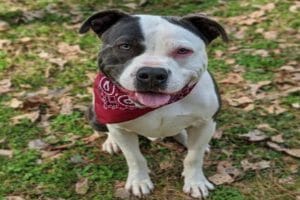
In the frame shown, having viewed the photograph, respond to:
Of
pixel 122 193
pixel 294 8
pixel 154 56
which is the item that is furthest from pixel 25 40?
pixel 154 56

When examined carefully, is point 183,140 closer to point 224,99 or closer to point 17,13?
point 224,99

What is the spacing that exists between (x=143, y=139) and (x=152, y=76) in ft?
4.79

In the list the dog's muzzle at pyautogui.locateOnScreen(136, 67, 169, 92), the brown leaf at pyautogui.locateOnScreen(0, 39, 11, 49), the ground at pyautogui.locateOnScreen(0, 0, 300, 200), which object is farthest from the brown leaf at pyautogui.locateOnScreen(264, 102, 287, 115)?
the brown leaf at pyautogui.locateOnScreen(0, 39, 11, 49)

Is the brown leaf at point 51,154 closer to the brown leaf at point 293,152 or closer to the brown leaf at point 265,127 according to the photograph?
the brown leaf at point 265,127

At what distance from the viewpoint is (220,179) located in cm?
372

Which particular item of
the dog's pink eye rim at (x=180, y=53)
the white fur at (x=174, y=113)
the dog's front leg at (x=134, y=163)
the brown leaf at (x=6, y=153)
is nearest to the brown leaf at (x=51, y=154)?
the brown leaf at (x=6, y=153)

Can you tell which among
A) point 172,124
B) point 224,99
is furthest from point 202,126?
point 224,99

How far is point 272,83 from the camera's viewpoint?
478cm

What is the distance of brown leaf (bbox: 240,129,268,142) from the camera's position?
A: 406 cm

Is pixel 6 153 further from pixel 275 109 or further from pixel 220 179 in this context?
pixel 275 109

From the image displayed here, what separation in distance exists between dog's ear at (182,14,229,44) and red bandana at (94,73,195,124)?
11.6 inches

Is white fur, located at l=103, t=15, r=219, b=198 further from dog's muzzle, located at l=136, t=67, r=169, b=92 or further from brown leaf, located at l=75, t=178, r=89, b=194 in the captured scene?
brown leaf, located at l=75, t=178, r=89, b=194

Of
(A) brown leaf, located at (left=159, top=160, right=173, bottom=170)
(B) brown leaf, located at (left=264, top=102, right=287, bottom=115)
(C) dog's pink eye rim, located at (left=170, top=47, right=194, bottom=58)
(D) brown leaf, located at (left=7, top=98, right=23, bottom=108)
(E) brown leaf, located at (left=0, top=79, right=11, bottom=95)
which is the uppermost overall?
(C) dog's pink eye rim, located at (left=170, top=47, right=194, bottom=58)

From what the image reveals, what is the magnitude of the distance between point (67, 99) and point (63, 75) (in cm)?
51
